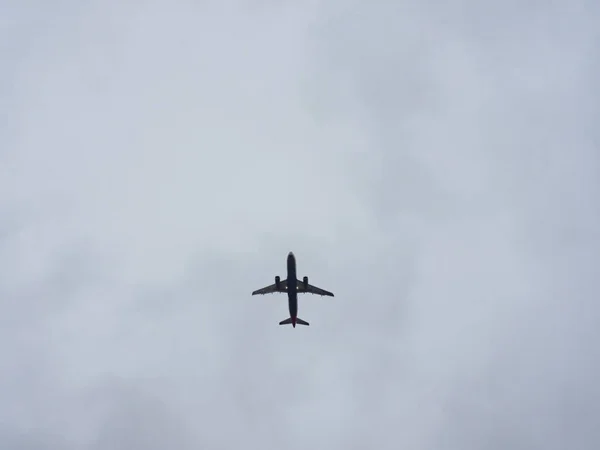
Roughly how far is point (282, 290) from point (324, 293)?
37.9 ft

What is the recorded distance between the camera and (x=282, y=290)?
165125mm

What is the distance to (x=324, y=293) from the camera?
6614 inches
